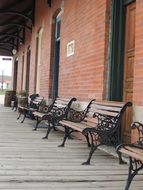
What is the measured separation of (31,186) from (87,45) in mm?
5176

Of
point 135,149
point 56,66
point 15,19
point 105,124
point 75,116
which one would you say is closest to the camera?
point 135,149

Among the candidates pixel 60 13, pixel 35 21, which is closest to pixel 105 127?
pixel 60 13

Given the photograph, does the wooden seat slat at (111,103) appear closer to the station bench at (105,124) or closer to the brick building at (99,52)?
the station bench at (105,124)

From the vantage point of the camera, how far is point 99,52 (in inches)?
343

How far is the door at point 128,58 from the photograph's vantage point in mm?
7676

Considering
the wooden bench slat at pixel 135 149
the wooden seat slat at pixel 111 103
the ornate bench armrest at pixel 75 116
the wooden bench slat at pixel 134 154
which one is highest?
the wooden seat slat at pixel 111 103

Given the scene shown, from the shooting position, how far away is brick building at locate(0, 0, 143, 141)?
7202 mm

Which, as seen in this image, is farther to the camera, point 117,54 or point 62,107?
point 62,107

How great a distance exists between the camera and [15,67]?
30516 mm

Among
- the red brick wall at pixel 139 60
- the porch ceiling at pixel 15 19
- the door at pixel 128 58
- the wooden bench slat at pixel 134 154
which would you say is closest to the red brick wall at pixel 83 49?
the door at pixel 128 58

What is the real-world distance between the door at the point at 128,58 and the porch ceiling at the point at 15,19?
36.6 ft

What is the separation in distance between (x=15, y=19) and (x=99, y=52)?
14863 mm

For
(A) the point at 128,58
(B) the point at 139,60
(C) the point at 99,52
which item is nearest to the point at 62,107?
(C) the point at 99,52

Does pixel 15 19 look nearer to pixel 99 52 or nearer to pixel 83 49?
pixel 83 49
